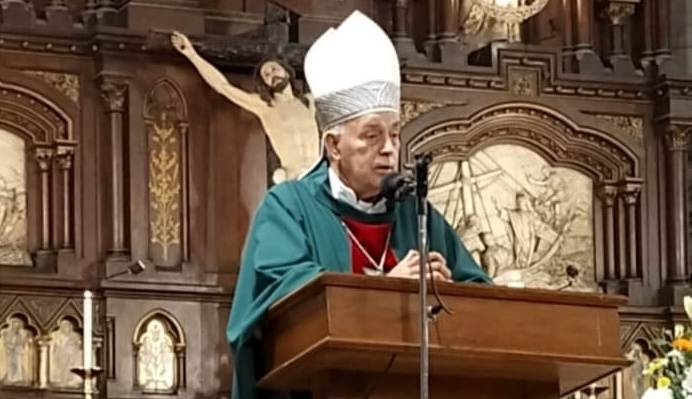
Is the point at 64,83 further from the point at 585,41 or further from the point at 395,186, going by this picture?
the point at 395,186

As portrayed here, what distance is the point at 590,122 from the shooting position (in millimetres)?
11797

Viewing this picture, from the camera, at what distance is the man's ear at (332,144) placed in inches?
184

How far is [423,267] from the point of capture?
4195mm

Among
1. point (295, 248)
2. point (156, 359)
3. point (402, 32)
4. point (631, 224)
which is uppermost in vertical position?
point (402, 32)

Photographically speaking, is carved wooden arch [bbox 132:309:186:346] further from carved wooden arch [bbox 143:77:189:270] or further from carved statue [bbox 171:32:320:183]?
carved statue [bbox 171:32:320:183]

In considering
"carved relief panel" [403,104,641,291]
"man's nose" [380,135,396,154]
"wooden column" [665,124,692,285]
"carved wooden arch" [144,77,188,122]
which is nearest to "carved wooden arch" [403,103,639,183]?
"carved relief panel" [403,104,641,291]

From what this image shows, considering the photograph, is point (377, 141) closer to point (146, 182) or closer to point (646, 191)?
point (146, 182)

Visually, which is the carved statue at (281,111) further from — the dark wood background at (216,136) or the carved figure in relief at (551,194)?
the carved figure in relief at (551,194)

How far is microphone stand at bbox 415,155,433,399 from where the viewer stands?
13.3 ft

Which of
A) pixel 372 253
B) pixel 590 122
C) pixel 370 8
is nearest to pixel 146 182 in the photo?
pixel 370 8

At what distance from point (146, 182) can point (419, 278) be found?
644 cm

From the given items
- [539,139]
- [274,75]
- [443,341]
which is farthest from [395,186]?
[539,139]

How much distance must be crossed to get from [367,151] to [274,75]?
20.1ft

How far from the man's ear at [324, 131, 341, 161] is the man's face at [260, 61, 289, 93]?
600 centimetres
